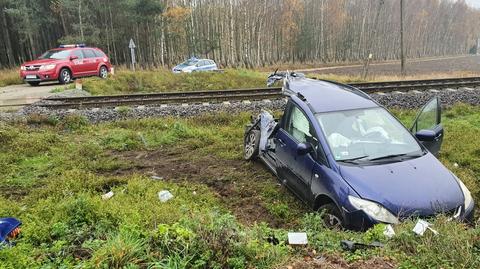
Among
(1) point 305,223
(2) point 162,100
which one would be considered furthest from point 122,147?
(1) point 305,223

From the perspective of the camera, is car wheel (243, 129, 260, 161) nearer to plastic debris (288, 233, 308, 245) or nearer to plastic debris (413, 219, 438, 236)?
plastic debris (288, 233, 308, 245)

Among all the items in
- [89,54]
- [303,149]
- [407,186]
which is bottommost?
[407,186]

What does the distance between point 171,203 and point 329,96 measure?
292 centimetres

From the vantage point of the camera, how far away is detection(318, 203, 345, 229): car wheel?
4547mm

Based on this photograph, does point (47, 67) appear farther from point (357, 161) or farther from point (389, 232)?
point (389, 232)

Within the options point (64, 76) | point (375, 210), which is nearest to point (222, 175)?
point (375, 210)

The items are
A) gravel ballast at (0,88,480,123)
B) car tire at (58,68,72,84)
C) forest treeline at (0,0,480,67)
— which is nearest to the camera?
gravel ballast at (0,88,480,123)

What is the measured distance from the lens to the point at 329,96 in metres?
6.08

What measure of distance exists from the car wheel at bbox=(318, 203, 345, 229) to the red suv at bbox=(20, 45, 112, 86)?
15997 millimetres

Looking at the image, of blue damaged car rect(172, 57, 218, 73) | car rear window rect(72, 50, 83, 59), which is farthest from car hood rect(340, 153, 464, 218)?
blue damaged car rect(172, 57, 218, 73)

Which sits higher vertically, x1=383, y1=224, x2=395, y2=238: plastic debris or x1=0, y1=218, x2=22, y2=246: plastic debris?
x1=0, y1=218, x2=22, y2=246: plastic debris

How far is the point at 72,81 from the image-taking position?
18484 mm

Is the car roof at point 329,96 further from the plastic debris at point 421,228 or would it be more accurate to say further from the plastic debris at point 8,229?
the plastic debris at point 8,229

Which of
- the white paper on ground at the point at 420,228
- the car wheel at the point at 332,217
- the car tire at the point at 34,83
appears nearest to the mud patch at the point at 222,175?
the car wheel at the point at 332,217
